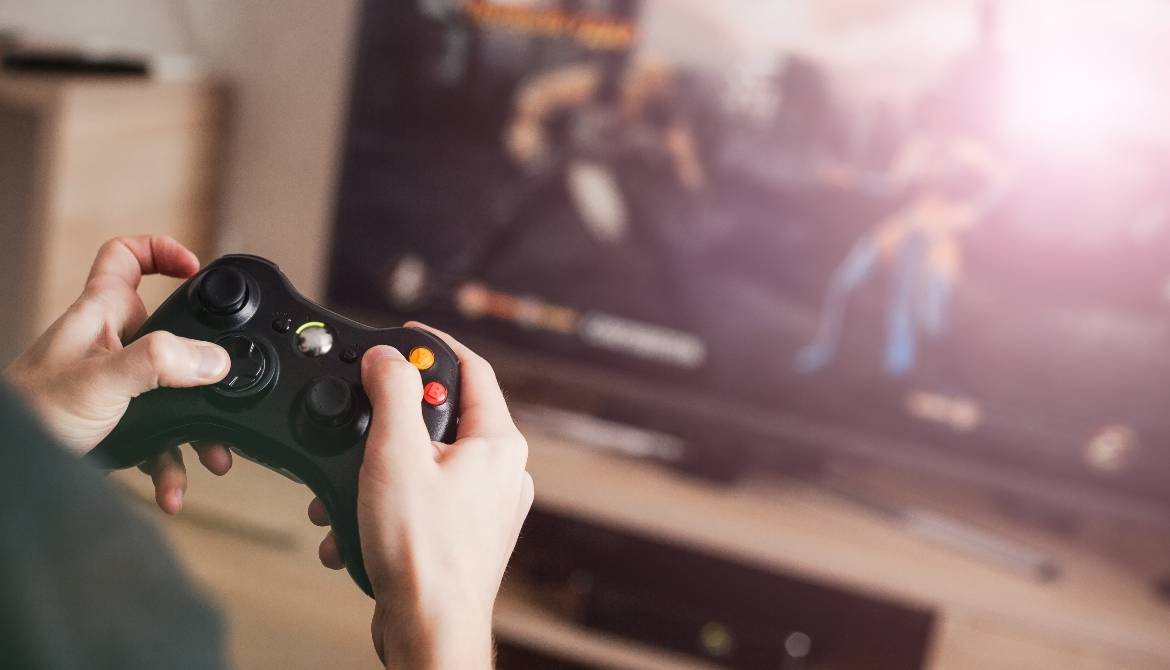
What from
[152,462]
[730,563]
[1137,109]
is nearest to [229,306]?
[152,462]

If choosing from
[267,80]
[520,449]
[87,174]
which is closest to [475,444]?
[520,449]

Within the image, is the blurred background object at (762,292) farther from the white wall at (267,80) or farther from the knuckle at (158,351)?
the knuckle at (158,351)

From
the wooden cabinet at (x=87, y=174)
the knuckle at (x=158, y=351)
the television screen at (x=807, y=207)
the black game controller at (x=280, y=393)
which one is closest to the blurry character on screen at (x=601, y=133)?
the television screen at (x=807, y=207)

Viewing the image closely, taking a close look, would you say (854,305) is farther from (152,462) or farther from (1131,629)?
(152,462)

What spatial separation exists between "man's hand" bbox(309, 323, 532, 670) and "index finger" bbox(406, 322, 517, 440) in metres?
0.02

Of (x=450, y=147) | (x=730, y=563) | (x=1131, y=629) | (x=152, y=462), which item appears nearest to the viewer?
(x=152, y=462)

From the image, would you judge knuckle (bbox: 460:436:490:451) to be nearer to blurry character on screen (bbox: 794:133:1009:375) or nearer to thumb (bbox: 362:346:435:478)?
thumb (bbox: 362:346:435:478)

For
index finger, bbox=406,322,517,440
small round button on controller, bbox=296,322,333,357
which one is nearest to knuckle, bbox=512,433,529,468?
index finger, bbox=406,322,517,440

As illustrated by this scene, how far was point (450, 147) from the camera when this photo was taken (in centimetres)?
162

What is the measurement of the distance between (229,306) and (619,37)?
1.08 meters

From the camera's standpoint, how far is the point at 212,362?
52 cm

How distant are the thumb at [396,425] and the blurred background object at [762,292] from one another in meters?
0.94

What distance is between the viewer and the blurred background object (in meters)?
1.43

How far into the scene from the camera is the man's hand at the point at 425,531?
473 millimetres
